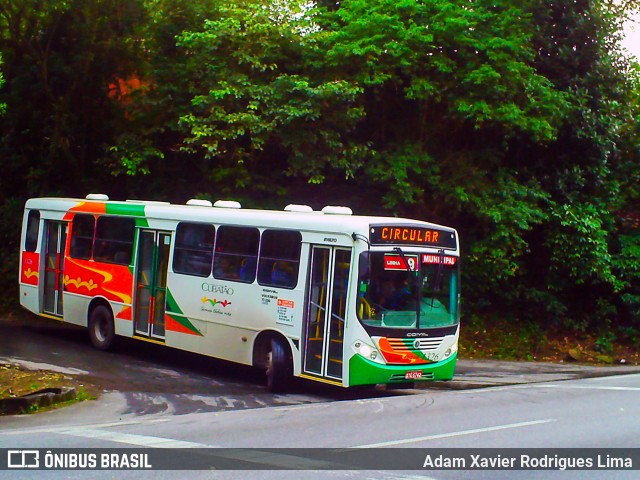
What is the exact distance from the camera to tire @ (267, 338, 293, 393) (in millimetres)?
14273

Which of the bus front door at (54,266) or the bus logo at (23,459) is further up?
the bus front door at (54,266)

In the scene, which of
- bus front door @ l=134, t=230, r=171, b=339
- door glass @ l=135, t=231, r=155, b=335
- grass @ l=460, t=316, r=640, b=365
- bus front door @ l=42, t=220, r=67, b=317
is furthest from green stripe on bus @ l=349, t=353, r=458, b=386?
bus front door @ l=42, t=220, r=67, b=317

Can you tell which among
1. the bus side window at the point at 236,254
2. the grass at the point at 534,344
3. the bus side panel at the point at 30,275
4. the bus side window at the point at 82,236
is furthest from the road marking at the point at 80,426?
the grass at the point at 534,344

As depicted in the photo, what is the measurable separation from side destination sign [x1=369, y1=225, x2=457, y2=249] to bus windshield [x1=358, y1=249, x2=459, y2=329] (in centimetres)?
20

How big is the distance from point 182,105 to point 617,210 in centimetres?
1223

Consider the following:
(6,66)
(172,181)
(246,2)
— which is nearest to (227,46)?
(246,2)

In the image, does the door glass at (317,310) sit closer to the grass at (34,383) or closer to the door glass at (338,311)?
the door glass at (338,311)

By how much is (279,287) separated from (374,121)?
9095 millimetres

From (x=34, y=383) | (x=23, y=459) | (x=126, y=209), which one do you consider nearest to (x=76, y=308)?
(x=126, y=209)

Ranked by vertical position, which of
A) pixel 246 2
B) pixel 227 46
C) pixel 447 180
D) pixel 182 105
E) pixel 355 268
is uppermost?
pixel 246 2

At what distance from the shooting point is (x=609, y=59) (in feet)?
76.7

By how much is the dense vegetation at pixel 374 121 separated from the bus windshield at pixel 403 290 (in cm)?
643

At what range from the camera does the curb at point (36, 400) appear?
39.7 feet

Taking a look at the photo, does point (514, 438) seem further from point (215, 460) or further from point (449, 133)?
point (449, 133)
